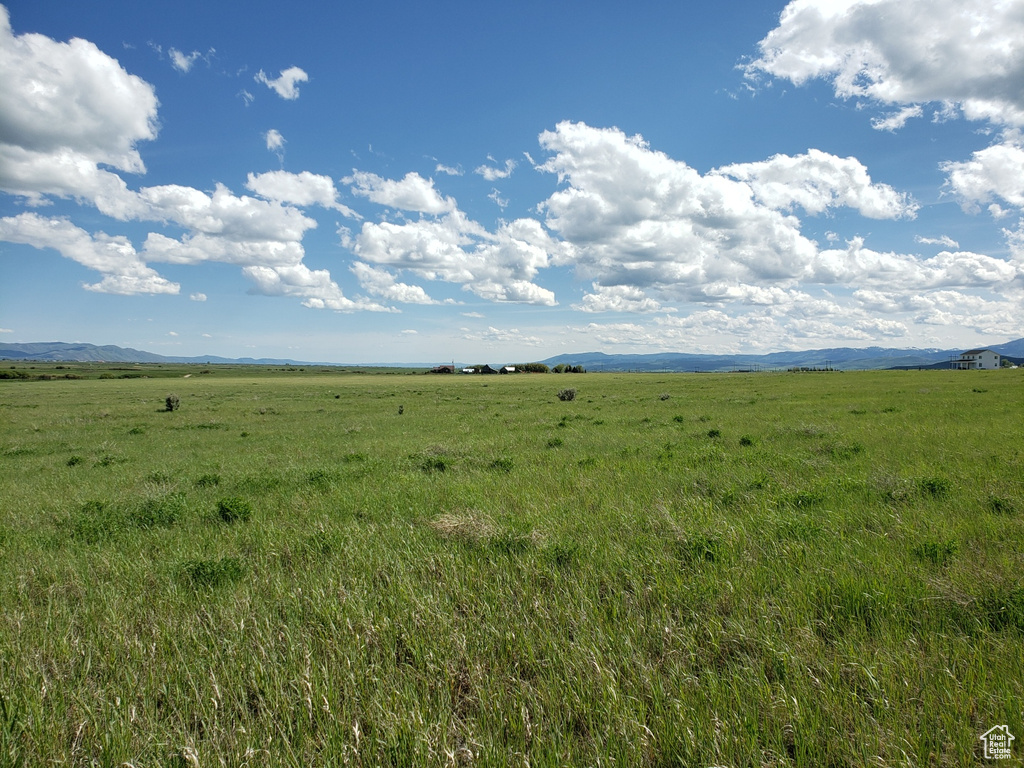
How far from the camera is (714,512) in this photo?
7609 millimetres

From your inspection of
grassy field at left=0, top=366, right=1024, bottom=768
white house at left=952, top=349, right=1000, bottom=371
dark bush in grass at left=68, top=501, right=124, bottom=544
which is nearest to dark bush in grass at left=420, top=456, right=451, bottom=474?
grassy field at left=0, top=366, right=1024, bottom=768

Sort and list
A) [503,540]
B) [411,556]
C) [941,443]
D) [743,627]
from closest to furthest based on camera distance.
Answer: [743,627] → [411,556] → [503,540] → [941,443]

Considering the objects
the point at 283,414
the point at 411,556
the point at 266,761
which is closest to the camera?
the point at 266,761

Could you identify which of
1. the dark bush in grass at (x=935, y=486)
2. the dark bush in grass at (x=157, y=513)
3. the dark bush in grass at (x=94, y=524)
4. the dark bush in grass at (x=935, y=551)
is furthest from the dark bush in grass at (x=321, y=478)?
the dark bush in grass at (x=935, y=486)

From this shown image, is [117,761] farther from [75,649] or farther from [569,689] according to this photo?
[569,689]

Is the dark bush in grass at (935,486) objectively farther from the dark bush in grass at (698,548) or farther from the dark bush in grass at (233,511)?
the dark bush in grass at (233,511)

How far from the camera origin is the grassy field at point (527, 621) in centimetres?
319

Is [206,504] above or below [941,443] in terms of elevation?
below

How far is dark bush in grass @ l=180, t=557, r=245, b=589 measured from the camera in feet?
18.7

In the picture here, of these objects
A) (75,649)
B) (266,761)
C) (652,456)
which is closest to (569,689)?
(266,761)

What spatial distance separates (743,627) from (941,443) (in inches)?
506

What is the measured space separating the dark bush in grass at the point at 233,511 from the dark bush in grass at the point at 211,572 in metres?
2.49

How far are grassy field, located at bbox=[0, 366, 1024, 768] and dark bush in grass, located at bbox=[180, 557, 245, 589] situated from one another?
4cm

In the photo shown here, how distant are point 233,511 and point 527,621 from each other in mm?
6501
